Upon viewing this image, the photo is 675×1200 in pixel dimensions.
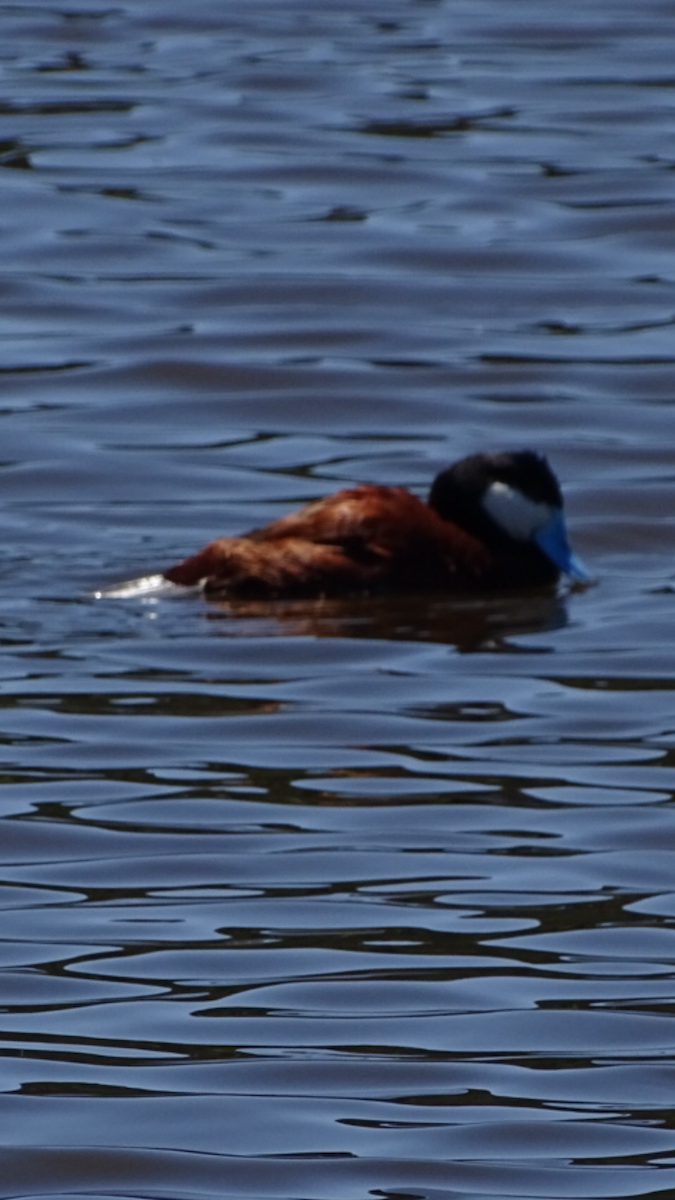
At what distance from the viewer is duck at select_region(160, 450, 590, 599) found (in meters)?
8.22

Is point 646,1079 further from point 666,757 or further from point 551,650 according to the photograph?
point 551,650

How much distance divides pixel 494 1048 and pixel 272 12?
16.1 metres

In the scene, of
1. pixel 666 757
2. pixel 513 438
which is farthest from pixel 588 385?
pixel 666 757

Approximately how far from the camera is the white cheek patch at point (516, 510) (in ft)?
27.9

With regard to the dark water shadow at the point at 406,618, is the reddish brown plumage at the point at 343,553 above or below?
above

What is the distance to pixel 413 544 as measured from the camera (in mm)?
8328

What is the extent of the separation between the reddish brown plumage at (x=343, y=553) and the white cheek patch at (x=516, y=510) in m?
0.15

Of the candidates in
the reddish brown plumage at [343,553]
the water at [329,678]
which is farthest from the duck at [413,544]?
the water at [329,678]

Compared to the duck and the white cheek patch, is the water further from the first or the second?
the white cheek patch

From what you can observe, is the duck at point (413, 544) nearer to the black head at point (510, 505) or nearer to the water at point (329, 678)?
the black head at point (510, 505)

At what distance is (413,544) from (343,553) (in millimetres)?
207

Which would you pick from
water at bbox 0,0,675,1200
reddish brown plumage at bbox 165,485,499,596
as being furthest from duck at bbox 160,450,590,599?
water at bbox 0,0,675,1200

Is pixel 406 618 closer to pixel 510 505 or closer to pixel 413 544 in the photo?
pixel 413 544

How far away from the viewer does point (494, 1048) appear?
4496mm
